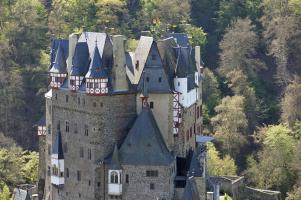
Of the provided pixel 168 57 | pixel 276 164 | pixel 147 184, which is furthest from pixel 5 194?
pixel 276 164

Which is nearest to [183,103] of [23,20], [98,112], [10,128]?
[98,112]

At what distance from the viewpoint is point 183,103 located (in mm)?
86125

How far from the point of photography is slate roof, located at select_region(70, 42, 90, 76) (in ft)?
275

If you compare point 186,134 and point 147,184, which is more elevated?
point 186,134

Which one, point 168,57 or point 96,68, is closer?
point 96,68

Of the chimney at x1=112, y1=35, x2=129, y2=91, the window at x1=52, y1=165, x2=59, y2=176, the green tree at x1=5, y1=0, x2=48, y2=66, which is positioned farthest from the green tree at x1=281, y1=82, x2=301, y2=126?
the chimney at x1=112, y1=35, x2=129, y2=91

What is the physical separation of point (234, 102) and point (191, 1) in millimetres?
30945

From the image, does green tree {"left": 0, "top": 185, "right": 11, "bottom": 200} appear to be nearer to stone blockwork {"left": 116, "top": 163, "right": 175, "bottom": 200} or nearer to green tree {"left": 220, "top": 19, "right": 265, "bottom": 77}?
stone blockwork {"left": 116, "top": 163, "right": 175, "bottom": 200}

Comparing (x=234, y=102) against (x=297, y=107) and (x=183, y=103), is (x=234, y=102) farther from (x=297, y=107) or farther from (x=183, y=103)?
(x=183, y=103)

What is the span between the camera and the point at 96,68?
82.2 meters

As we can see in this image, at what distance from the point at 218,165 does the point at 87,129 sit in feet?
93.0

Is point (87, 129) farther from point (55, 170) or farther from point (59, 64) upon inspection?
point (59, 64)

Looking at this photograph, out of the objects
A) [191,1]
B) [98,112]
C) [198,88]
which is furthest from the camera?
[191,1]

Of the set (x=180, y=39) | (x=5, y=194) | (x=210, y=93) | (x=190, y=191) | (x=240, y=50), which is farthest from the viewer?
(x=240, y=50)
